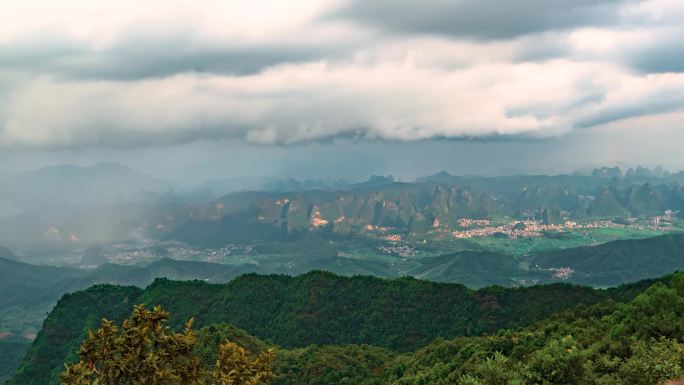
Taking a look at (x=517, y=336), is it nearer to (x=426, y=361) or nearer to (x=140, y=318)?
(x=426, y=361)

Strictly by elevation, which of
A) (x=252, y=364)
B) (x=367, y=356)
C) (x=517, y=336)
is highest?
(x=252, y=364)

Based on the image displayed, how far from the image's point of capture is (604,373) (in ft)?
173

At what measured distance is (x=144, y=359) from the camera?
40.2m

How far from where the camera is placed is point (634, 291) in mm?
179125

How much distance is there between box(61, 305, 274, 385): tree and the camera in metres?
39.2

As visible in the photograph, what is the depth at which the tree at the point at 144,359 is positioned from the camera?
39219 millimetres

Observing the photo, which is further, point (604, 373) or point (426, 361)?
point (426, 361)

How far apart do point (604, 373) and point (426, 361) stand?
81118 mm

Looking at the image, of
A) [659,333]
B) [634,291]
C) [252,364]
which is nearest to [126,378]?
[252,364]

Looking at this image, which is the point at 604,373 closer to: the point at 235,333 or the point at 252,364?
the point at 252,364

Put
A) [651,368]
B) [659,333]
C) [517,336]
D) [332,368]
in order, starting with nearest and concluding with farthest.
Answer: [651,368] < [659,333] < [517,336] < [332,368]

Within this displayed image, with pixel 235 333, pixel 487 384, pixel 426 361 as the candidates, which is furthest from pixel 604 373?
pixel 235 333

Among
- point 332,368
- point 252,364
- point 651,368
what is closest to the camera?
point 252,364

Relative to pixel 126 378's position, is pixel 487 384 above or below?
below
